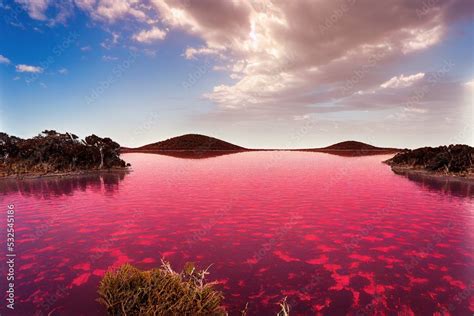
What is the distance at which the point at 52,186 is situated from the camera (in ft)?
123

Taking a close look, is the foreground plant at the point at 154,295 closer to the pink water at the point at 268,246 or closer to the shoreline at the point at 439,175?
the pink water at the point at 268,246

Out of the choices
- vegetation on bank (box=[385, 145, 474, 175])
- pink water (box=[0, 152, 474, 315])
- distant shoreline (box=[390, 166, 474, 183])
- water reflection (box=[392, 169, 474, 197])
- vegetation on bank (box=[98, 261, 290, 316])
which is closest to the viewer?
vegetation on bank (box=[98, 261, 290, 316])

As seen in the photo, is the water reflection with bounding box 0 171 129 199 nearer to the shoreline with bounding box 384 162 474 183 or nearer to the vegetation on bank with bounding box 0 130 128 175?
the vegetation on bank with bounding box 0 130 128 175

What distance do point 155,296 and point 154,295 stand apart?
6 cm

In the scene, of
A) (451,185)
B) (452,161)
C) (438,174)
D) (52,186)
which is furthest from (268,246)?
(452,161)

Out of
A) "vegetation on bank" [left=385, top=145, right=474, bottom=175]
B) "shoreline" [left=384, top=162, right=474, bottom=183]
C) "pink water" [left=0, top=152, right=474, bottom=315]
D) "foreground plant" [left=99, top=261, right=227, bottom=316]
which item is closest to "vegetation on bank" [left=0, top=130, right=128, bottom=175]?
"pink water" [left=0, top=152, right=474, bottom=315]

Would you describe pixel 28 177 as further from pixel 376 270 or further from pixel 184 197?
pixel 376 270

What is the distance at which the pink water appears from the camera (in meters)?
10.9

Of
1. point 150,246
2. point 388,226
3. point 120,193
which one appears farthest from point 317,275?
point 120,193

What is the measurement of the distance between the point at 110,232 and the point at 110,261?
5.09 meters

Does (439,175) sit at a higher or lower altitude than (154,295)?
higher

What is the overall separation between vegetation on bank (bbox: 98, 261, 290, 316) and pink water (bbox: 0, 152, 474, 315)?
1.93 metres

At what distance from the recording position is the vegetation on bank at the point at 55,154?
48.9 metres

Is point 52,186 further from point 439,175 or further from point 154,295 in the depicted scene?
point 439,175
